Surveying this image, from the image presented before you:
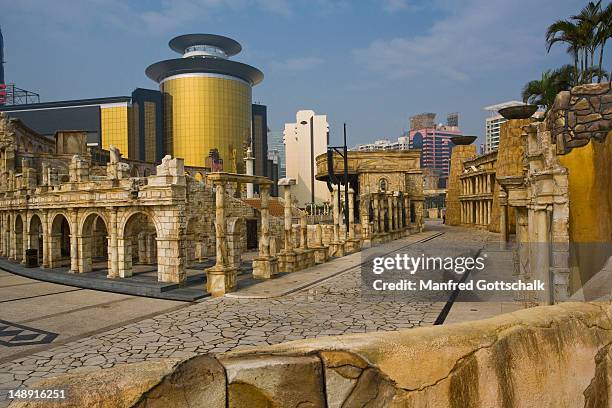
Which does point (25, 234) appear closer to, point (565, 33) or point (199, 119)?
point (565, 33)

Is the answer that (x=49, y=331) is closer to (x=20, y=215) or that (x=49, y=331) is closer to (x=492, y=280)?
→ (x=492, y=280)

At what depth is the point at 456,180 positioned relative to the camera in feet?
159

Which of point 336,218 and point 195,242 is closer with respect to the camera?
point 195,242

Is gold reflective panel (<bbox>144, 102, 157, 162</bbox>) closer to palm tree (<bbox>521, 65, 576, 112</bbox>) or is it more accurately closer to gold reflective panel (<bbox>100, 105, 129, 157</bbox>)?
gold reflective panel (<bbox>100, 105, 129, 157</bbox>)

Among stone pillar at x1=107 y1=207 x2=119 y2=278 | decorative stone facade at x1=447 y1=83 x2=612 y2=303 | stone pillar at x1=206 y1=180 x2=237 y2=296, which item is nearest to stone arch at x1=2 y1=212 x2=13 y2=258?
stone pillar at x1=107 y1=207 x2=119 y2=278

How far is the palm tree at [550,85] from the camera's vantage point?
88.9 ft

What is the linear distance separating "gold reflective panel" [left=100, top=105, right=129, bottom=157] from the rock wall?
300 ft

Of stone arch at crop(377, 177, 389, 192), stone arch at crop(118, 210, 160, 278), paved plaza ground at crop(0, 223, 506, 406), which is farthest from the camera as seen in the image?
stone arch at crop(377, 177, 389, 192)

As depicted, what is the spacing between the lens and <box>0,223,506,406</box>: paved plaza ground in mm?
8906

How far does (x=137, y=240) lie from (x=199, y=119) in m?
73.0

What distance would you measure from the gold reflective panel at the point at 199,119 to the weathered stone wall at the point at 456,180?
178 ft

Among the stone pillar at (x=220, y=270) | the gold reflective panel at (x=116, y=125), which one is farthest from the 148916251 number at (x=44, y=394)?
the gold reflective panel at (x=116, y=125)

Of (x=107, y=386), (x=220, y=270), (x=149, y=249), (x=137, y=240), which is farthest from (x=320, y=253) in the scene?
(x=107, y=386)

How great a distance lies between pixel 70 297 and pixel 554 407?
55.6 feet
